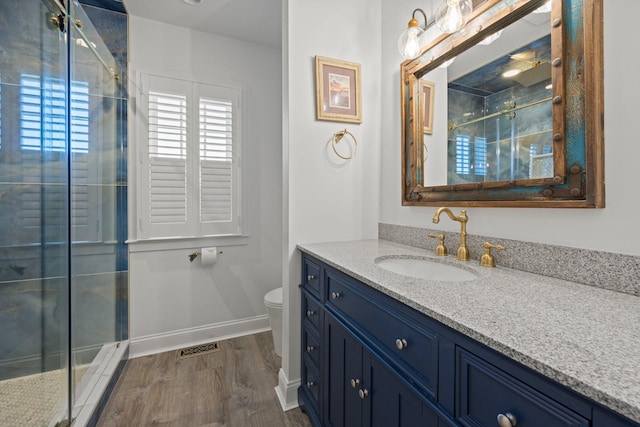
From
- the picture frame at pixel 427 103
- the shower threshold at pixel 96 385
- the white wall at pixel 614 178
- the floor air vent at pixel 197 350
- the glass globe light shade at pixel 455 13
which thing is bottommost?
the floor air vent at pixel 197 350

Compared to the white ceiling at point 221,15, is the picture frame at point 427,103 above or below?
below

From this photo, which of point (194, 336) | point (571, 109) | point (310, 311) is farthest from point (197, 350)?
point (571, 109)

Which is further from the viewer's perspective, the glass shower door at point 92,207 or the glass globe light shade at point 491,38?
the glass shower door at point 92,207

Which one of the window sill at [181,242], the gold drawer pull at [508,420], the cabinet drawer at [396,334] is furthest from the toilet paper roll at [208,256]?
the gold drawer pull at [508,420]

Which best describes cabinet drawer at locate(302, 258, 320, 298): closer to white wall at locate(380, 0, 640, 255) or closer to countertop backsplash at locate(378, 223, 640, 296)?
countertop backsplash at locate(378, 223, 640, 296)

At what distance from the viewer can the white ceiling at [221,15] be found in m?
2.00

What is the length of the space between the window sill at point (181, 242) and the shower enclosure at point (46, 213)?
0.40 meters

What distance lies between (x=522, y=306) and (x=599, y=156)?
544 millimetres

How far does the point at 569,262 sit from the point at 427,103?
1.00m

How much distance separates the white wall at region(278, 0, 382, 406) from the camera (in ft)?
5.36

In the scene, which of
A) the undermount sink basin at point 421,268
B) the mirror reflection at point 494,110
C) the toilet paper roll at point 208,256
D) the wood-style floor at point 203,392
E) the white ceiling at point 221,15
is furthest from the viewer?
the toilet paper roll at point 208,256

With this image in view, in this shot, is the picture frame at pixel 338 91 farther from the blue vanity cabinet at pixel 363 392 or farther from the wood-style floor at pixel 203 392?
the wood-style floor at pixel 203 392

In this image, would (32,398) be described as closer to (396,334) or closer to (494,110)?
(396,334)

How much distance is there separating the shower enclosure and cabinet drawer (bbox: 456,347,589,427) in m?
1.84
